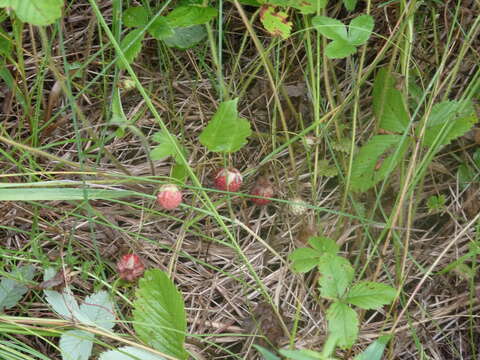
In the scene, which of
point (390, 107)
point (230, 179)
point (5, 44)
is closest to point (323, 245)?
point (230, 179)

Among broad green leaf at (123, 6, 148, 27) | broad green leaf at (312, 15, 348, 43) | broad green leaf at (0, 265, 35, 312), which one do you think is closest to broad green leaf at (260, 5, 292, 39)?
broad green leaf at (312, 15, 348, 43)

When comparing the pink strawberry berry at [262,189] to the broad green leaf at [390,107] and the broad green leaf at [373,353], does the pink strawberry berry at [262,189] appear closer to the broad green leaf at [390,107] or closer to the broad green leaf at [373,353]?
the broad green leaf at [390,107]

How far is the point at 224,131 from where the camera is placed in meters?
1.34

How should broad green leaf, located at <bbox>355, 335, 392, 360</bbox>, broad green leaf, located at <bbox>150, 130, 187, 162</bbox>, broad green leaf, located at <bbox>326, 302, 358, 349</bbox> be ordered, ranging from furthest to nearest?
broad green leaf, located at <bbox>150, 130, 187, 162</bbox>, broad green leaf, located at <bbox>326, 302, 358, 349</bbox>, broad green leaf, located at <bbox>355, 335, 392, 360</bbox>

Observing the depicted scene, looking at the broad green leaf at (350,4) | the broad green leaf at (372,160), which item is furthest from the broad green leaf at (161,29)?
the broad green leaf at (372,160)

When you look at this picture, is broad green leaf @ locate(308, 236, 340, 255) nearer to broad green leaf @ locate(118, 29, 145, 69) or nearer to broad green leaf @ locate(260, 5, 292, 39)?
broad green leaf @ locate(260, 5, 292, 39)

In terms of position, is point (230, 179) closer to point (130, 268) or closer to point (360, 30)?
point (130, 268)

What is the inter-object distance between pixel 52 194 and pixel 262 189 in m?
0.53

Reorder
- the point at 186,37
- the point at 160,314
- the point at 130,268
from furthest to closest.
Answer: the point at 186,37, the point at 130,268, the point at 160,314

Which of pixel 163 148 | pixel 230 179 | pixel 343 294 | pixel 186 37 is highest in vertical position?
pixel 186 37

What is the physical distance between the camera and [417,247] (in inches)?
61.7

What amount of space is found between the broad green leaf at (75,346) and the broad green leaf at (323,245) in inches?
22.1

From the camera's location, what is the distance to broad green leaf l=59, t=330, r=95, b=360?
4.29ft

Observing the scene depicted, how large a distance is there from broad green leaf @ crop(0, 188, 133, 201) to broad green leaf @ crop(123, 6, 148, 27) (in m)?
0.43
